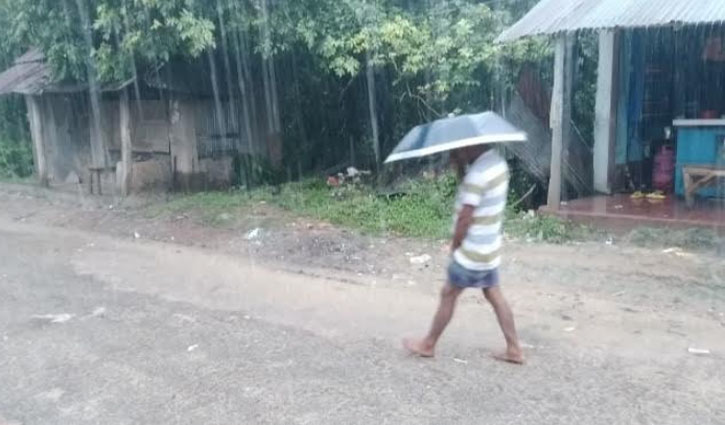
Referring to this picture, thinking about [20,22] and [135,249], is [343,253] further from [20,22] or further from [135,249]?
[20,22]

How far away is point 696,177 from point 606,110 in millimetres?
1690

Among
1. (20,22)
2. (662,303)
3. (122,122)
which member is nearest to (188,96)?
(122,122)

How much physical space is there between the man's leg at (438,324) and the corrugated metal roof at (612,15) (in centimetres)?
413

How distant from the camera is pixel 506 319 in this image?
193 inches

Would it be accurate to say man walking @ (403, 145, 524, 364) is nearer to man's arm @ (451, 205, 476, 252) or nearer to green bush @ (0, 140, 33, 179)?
man's arm @ (451, 205, 476, 252)

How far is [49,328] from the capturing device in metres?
6.22

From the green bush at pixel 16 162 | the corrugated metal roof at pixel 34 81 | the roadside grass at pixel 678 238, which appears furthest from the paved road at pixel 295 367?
the green bush at pixel 16 162

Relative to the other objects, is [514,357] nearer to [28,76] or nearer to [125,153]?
[125,153]

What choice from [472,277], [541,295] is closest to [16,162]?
[541,295]

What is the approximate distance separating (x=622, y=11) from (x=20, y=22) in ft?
32.3

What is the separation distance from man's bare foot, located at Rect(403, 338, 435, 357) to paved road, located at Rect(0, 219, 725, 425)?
0.27 ft

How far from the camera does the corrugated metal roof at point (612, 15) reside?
7.32 meters

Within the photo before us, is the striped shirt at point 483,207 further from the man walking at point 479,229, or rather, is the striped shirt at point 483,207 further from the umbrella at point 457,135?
the umbrella at point 457,135

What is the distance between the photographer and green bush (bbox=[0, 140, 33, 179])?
1930 cm
